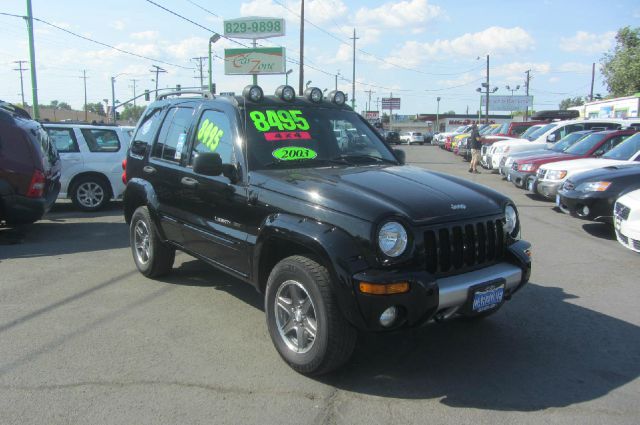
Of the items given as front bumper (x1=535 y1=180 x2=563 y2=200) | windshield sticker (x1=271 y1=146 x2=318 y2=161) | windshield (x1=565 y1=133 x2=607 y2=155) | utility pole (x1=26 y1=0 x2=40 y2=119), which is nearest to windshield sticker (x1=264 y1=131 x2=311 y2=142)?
windshield sticker (x1=271 y1=146 x2=318 y2=161)

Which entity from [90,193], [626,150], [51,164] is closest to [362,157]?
[51,164]

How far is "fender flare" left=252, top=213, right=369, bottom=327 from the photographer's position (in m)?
3.34

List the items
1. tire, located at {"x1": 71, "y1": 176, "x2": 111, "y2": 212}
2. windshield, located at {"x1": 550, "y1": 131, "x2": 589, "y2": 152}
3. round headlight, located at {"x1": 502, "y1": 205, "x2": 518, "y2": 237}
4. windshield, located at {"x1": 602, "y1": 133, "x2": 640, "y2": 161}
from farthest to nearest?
windshield, located at {"x1": 550, "y1": 131, "x2": 589, "y2": 152}, tire, located at {"x1": 71, "y1": 176, "x2": 111, "y2": 212}, windshield, located at {"x1": 602, "y1": 133, "x2": 640, "y2": 161}, round headlight, located at {"x1": 502, "y1": 205, "x2": 518, "y2": 237}

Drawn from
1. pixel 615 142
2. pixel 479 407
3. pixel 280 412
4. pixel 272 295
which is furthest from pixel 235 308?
pixel 615 142

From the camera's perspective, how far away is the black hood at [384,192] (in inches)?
140

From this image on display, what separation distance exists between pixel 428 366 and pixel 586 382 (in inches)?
41.6

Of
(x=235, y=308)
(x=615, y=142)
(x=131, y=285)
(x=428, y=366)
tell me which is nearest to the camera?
(x=428, y=366)

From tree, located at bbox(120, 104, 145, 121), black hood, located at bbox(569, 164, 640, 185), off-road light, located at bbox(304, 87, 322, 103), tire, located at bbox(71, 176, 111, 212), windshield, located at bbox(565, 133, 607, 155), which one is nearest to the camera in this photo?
off-road light, located at bbox(304, 87, 322, 103)

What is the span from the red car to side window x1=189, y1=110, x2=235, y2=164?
10376 millimetres

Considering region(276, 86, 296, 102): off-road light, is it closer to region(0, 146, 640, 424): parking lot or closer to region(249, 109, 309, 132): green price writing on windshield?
region(249, 109, 309, 132): green price writing on windshield

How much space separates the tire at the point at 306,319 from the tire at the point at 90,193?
8.21m

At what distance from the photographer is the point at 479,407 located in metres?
3.36

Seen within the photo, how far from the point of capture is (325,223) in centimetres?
357

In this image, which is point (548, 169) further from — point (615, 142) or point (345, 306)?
point (345, 306)
